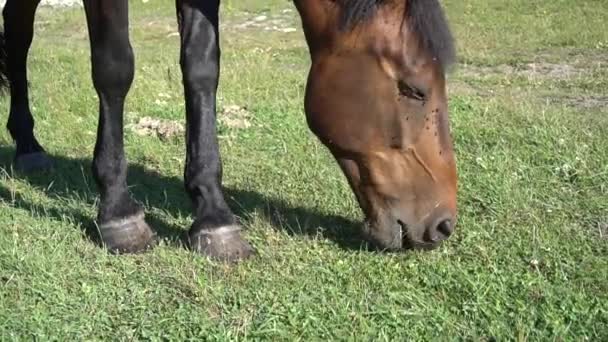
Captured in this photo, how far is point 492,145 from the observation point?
4805mm

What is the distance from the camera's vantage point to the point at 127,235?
346 centimetres

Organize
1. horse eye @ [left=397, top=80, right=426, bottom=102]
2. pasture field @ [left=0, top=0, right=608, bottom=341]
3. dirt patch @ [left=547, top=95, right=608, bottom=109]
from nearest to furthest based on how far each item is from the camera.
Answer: pasture field @ [left=0, top=0, right=608, bottom=341] → horse eye @ [left=397, top=80, right=426, bottom=102] → dirt patch @ [left=547, top=95, right=608, bottom=109]

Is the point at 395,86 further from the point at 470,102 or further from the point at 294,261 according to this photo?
the point at 470,102

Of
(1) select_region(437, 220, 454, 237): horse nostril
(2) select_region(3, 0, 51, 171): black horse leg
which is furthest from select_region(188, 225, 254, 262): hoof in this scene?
(2) select_region(3, 0, 51, 171): black horse leg

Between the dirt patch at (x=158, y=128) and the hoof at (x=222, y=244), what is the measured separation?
2242mm

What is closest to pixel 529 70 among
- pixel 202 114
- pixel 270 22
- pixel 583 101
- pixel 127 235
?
pixel 583 101

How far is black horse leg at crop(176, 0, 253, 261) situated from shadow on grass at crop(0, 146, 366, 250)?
0.68 feet

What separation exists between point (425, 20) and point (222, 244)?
4.26 ft

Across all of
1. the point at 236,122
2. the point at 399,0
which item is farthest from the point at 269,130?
the point at 399,0

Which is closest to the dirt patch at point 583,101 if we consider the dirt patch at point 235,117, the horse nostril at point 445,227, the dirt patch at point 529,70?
the dirt patch at point 529,70

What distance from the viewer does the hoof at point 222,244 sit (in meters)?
3.32

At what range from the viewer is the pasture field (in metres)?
2.66

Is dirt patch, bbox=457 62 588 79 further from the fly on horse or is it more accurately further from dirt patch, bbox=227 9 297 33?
dirt patch, bbox=227 9 297 33

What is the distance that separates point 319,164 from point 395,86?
1.66m
